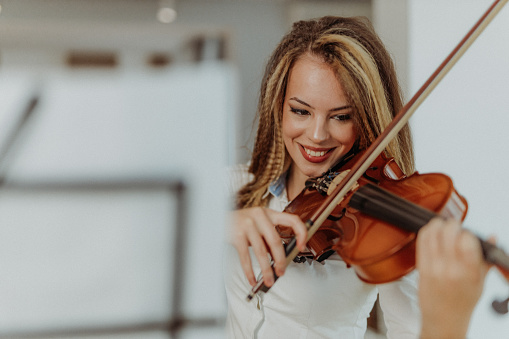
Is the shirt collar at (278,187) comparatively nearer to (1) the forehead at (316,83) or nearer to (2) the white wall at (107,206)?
(1) the forehead at (316,83)

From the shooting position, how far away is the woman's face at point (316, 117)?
0.52 m

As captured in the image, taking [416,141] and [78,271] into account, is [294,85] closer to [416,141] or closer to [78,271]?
[416,141]

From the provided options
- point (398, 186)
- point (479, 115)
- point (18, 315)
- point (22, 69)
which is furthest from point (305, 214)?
point (18, 315)

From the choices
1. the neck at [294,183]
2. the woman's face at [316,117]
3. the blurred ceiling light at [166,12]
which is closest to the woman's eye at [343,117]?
the woman's face at [316,117]

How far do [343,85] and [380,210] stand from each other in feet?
0.54

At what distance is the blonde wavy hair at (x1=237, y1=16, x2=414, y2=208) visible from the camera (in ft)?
1.71

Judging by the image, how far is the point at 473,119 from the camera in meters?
0.69

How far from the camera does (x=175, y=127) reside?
1.23 metres

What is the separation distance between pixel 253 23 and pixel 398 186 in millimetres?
363

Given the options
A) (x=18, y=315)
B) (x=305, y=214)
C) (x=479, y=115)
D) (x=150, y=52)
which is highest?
(x=150, y=52)

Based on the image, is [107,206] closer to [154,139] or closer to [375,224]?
[154,139]

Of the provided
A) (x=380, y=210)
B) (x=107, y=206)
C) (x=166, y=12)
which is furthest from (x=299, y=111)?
(x=107, y=206)

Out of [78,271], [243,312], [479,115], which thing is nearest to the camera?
[243,312]

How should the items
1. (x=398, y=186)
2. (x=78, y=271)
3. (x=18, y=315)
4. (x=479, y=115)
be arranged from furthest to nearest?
(x=78, y=271)
(x=18, y=315)
(x=479, y=115)
(x=398, y=186)
